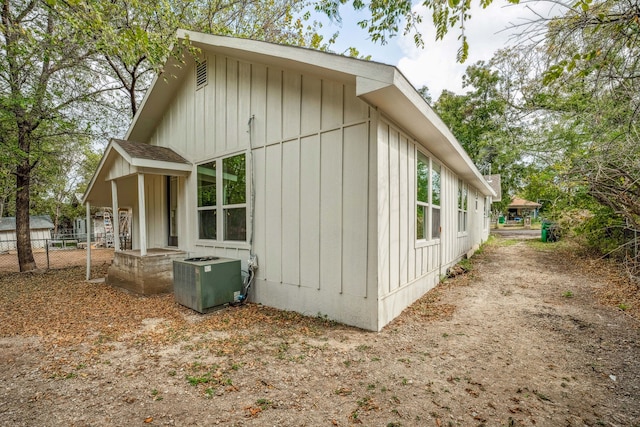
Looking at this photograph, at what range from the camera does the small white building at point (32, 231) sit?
20.1 meters

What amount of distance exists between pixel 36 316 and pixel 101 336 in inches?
80.2

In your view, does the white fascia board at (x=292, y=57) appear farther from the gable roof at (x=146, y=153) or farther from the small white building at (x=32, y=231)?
the small white building at (x=32, y=231)

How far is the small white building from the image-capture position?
20.1 metres

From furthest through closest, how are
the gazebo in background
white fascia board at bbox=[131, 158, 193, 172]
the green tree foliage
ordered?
the gazebo in background, the green tree foliage, white fascia board at bbox=[131, 158, 193, 172]

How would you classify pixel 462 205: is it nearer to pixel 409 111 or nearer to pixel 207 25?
pixel 409 111

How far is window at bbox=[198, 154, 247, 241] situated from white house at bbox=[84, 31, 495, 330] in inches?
1.4

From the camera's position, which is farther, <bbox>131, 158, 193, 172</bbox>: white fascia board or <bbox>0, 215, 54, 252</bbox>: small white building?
<bbox>0, 215, 54, 252</bbox>: small white building

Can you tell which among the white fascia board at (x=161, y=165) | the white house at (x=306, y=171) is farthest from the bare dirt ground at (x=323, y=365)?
the white fascia board at (x=161, y=165)

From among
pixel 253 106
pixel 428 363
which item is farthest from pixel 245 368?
pixel 253 106

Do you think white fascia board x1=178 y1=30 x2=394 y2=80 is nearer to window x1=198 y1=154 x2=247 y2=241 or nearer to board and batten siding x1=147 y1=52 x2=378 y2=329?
board and batten siding x1=147 y1=52 x2=378 y2=329

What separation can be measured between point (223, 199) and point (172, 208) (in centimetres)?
270

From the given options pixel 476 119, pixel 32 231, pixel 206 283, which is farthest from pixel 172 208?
pixel 476 119

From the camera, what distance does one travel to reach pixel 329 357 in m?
3.23

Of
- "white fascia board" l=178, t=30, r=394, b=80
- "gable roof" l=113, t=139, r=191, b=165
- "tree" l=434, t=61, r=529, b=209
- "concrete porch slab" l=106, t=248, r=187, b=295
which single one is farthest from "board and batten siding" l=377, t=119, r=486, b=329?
"tree" l=434, t=61, r=529, b=209
